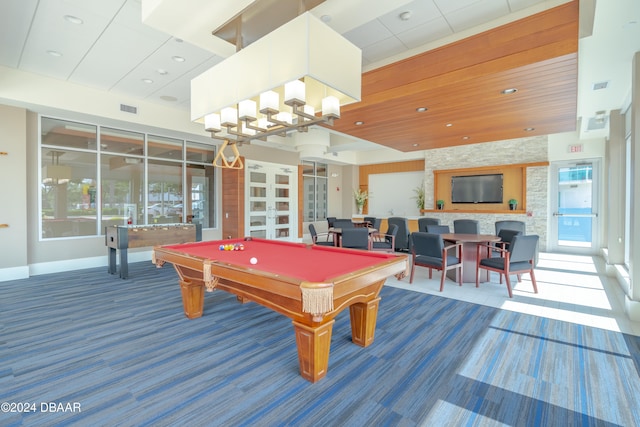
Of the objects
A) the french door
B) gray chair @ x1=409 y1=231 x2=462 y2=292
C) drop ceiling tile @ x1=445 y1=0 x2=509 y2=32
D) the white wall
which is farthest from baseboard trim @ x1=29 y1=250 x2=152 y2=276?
the white wall

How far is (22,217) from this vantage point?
5.40m

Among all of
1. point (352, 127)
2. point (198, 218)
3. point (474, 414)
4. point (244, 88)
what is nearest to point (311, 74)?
point (244, 88)

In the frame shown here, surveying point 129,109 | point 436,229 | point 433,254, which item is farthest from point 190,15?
point 436,229

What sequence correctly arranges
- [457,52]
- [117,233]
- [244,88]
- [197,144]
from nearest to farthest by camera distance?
[244,88]
[457,52]
[117,233]
[197,144]

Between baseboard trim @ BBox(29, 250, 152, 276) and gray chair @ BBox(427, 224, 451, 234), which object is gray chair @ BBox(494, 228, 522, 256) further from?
baseboard trim @ BBox(29, 250, 152, 276)

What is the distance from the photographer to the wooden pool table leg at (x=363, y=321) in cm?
281

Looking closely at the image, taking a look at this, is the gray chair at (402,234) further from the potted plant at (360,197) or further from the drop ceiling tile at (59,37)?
the drop ceiling tile at (59,37)

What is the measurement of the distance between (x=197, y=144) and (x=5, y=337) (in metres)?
5.95

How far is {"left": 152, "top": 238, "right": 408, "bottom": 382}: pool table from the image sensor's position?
81.2 inches

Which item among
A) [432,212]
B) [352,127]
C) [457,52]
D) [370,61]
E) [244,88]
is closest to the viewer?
[244,88]

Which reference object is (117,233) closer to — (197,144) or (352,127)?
(197,144)

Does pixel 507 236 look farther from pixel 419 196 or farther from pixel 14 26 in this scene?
pixel 14 26

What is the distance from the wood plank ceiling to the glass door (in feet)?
9.60

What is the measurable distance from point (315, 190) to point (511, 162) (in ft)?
22.2
